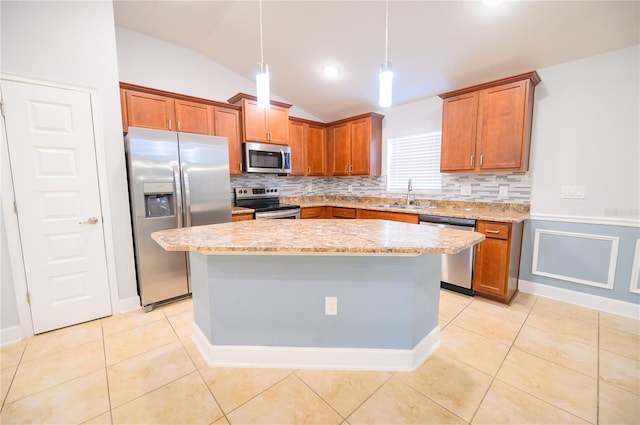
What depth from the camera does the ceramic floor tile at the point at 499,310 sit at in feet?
7.98

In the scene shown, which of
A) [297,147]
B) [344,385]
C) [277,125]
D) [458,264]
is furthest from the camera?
[297,147]

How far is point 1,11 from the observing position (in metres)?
1.90

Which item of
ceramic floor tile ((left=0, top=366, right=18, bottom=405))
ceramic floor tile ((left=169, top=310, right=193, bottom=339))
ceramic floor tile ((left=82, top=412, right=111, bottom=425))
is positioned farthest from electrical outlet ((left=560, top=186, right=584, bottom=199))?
ceramic floor tile ((left=0, top=366, right=18, bottom=405))

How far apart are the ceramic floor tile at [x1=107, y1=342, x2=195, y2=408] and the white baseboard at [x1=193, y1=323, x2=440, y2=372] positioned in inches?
8.9

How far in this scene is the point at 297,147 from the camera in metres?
4.37

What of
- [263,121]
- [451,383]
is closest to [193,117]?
[263,121]

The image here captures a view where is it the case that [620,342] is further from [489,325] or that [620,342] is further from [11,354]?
[11,354]

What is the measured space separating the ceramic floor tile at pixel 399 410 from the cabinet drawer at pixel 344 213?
8.74 feet

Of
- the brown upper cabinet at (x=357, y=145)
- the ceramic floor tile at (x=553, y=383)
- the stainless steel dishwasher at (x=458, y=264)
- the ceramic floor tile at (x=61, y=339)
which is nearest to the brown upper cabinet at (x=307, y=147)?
the brown upper cabinet at (x=357, y=145)

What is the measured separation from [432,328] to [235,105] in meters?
3.51

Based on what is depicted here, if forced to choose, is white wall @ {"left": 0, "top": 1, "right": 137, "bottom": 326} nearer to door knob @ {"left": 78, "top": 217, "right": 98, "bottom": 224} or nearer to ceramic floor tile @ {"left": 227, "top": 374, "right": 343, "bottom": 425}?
door knob @ {"left": 78, "top": 217, "right": 98, "bottom": 224}

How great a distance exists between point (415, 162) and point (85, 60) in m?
3.83

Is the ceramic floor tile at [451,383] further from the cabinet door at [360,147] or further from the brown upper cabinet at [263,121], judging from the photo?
the brown upper cabinet at [263,121]

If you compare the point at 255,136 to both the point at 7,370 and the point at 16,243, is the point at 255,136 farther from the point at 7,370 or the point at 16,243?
the point at 7,370
